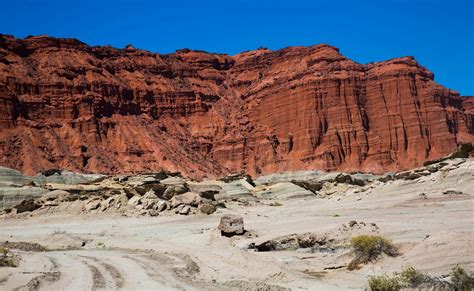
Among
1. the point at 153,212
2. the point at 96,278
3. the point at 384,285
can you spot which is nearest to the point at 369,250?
the point at 384,285

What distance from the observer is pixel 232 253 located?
17.5 metres

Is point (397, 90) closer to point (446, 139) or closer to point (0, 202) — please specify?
point (446, 139)

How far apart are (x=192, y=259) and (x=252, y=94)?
464ft

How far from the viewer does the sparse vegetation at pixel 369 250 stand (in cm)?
1418

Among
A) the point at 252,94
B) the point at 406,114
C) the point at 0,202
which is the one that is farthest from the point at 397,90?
the point at 0,202

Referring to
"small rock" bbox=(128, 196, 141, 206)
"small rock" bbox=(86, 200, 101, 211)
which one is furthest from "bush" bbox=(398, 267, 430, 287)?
"small rock" bbox=(86, 200, 101, 211)

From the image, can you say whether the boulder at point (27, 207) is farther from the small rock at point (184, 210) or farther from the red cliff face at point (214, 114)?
the red cliff face at point (214, 114)

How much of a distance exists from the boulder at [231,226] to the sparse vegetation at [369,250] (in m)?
7.69

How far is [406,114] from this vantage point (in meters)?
141

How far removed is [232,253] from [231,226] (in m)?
4.33

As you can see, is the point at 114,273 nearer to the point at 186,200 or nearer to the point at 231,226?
the point at 231,226

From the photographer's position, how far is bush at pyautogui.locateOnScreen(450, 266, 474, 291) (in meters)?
10.2

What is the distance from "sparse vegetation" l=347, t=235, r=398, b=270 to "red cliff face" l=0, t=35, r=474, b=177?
110 m

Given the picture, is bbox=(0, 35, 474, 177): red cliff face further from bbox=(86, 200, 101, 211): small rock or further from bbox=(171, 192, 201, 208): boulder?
bbox=(171, 192, 201, 208): boulder
